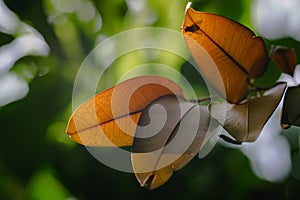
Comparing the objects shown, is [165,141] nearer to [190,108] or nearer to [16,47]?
[190,108]

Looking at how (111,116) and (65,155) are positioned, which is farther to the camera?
(65,155)

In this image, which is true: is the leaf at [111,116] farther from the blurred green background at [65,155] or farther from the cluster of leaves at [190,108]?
the blurred green background at [65,155]

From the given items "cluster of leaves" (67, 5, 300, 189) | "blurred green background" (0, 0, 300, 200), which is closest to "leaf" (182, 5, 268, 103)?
"cluster of leaves" (67, 5, 300, 189)

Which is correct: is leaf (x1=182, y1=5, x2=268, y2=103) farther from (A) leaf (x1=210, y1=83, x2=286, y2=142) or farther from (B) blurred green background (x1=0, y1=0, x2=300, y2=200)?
(B) blurred green background (x1=0, y1=0, x2=300, y2=200)

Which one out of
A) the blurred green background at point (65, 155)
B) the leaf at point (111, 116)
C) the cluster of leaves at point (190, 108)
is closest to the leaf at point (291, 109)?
the cluster of leaves at point (190, 108)

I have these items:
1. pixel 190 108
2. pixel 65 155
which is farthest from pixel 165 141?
pixel 65 155

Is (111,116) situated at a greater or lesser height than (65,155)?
greater
